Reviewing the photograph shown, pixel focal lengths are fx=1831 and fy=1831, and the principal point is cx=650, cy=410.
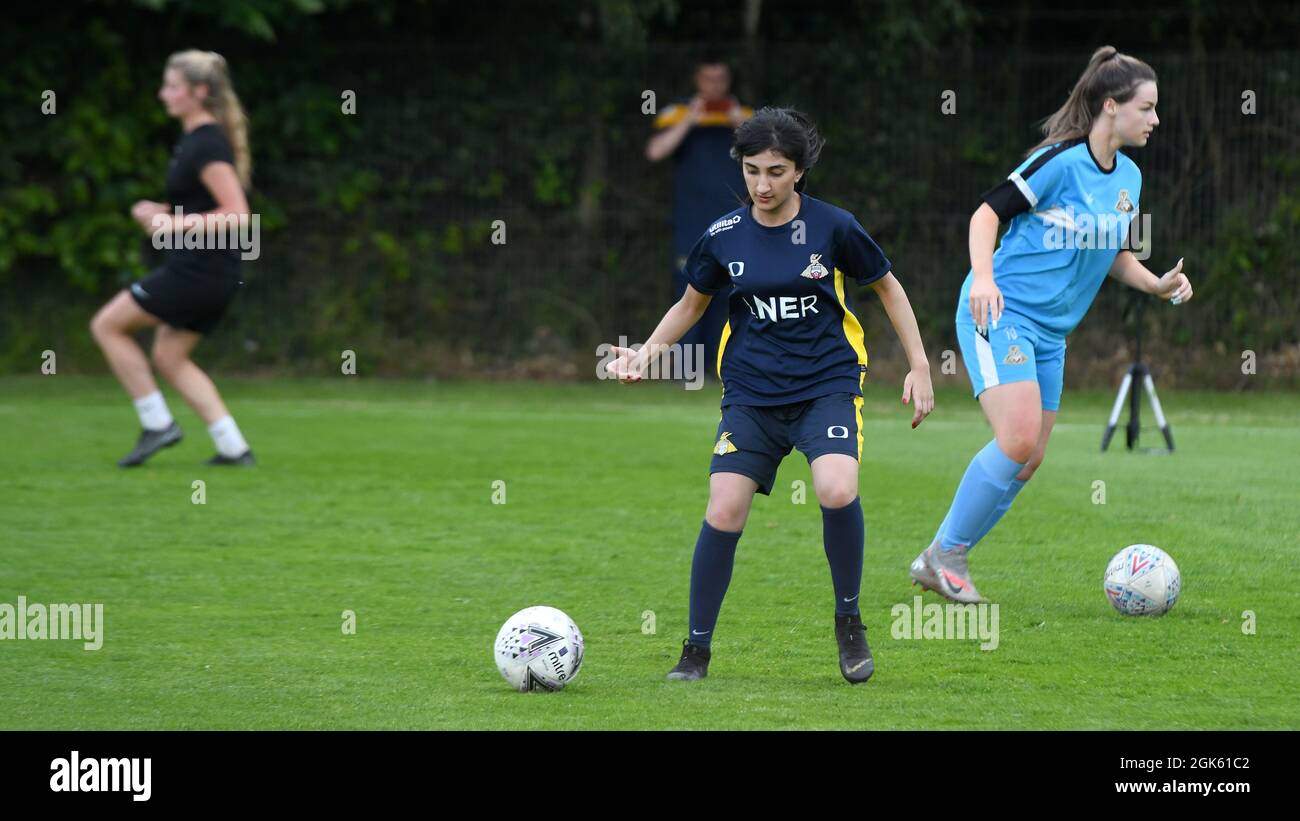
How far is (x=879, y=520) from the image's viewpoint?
9.01 m

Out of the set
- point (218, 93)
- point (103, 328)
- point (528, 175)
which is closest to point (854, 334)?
point (218, 93)

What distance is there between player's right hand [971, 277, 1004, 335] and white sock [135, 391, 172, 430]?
5955 mm

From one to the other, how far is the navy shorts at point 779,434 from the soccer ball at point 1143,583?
1.50 meters

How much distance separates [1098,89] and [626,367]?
2303 mm

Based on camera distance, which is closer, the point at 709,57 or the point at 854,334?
the point at 854,334

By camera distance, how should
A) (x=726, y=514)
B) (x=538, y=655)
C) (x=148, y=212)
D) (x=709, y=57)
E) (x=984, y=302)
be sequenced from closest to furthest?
(x=538, y=655) → (x=726, y=514) → (x=984, y=302) → (x=148, y=212) → (x=709, y=57)

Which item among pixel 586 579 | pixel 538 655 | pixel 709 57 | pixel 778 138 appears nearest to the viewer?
pixel 538 655

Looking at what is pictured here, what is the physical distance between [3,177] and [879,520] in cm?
1149

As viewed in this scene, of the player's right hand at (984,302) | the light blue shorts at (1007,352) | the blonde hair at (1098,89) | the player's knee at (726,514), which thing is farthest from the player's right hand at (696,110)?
the player's knee at (726,514)

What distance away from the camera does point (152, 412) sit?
1086 cm

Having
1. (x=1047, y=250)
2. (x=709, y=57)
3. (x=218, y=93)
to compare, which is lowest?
(x=1047, y=250)

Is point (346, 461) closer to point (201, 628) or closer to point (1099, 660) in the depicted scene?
point (201, 628)

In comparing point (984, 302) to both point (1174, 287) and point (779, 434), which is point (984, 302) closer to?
point (1174, 287)
